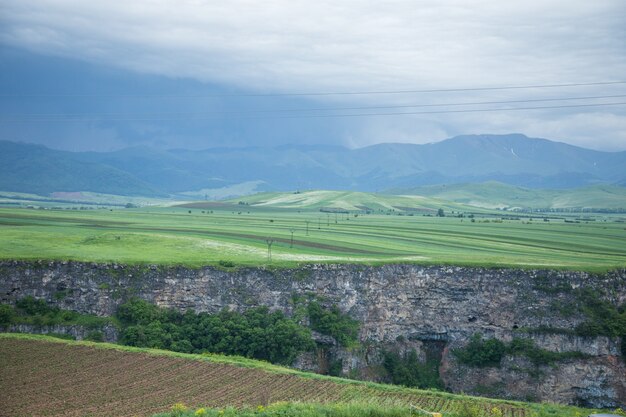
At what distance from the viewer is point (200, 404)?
4406 cm

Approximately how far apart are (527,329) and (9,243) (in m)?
62.9

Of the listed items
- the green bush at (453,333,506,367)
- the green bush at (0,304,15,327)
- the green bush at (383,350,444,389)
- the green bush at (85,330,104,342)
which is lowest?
the green bush at (383,350,444,389)

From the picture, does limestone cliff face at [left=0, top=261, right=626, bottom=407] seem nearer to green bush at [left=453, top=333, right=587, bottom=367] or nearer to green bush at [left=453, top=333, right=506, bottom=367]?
green bush at [left=453, top=333, right=587, bottom=367]

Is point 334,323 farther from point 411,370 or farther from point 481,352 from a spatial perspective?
point 481,352

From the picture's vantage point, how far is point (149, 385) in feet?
157

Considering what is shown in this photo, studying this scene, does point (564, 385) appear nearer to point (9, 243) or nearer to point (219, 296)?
point (219, 296)

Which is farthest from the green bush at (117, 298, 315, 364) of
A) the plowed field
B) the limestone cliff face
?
the plowed field

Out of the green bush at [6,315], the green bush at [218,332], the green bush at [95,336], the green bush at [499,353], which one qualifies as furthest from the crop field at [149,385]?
the green bush at [499,353]

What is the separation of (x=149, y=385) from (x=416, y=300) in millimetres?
38113

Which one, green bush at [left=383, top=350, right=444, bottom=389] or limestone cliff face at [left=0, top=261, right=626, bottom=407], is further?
green bush at [left=383, top=350, right=444, bottom=389]

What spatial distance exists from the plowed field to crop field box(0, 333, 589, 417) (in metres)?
0.06

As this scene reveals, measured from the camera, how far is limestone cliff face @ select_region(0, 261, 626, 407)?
228ft

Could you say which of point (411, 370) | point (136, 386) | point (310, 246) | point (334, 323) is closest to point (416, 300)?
point (411, 370)

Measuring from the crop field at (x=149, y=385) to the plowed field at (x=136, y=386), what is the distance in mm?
64
